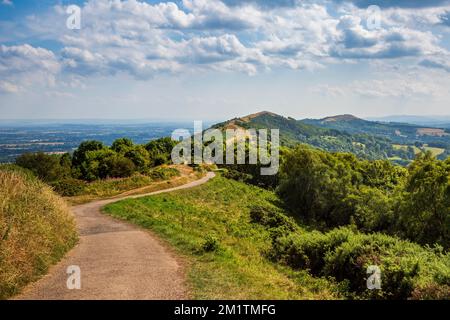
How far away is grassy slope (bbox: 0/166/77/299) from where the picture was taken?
11906mm

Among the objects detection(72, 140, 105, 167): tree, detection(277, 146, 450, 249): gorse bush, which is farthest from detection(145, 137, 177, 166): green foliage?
detection(277, 146, 450, 249): gorse bush

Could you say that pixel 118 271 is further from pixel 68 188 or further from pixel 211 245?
pixel 68 188

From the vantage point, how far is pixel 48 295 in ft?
36.4

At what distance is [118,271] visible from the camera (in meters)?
13.3

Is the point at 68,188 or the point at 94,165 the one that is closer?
the point at 68,188

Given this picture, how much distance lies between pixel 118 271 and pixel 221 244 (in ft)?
18.7

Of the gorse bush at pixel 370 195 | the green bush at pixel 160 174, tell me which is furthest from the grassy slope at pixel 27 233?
the green bush at pixel 160 174

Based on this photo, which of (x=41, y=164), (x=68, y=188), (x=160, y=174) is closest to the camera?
(x=68, y=188)

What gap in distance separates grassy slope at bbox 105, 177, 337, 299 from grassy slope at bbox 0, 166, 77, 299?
4972 mm

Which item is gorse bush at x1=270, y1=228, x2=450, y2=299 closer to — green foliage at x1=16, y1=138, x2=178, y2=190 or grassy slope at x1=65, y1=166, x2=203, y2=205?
grassy slope at x1=65, y1=166, x2=203, y2=205

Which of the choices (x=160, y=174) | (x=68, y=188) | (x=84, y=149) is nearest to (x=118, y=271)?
(x=68, y=188)

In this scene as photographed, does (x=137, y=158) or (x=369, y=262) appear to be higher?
(x=369, y=262)

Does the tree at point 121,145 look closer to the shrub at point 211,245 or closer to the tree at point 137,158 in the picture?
the tree at point 137,158
